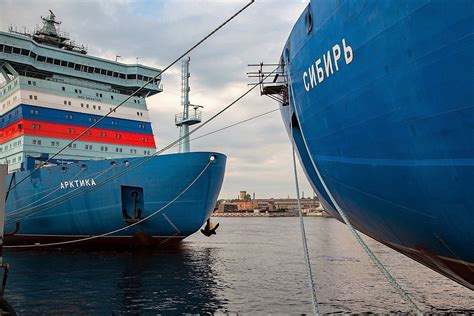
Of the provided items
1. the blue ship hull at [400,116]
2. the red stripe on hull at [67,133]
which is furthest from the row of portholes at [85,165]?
the blue ship hull at [400,116]

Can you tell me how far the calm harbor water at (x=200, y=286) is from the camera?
9.62m

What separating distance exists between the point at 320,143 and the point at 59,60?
22319mm

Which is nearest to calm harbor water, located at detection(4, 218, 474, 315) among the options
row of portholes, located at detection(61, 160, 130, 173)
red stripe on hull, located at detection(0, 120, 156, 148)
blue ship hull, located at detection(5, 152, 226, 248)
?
blue ship hull, located at detection(5, 152, 226, 248)

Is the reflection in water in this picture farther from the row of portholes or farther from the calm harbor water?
the row of portholes

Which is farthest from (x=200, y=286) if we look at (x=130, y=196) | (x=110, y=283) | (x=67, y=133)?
(x=67, y=133)

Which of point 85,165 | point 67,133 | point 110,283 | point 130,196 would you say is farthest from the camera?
point 67,133

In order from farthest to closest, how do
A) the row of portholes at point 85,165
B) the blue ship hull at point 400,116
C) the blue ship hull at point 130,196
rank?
1. the row of portholes at point 85,165
2. the blue ship hull at point 130,196
3. the blue ship hull at point 400,116

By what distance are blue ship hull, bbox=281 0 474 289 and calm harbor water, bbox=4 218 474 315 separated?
4.76 m

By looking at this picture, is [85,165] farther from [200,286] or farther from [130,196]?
[200,286]

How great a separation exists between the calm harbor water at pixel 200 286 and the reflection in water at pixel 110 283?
21 mm

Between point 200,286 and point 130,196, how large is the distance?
7154 millimetres

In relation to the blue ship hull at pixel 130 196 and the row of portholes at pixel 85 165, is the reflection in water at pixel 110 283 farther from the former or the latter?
the row of portholes at pixel 85 165

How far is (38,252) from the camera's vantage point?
61.9 ft

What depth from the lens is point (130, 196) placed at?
18.0 m
